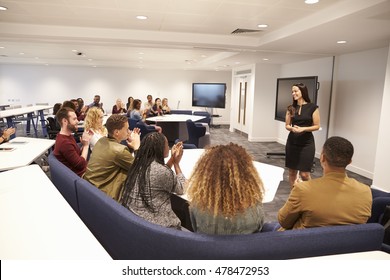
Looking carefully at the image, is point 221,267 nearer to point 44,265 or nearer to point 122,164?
point 44,265

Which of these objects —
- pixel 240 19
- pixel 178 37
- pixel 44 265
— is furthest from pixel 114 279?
pixel 178 37

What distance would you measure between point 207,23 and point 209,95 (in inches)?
302

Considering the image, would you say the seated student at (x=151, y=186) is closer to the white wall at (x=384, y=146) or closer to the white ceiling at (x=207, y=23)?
the white ceiling at (x=207, y=23)

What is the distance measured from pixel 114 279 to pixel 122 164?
1.34 m

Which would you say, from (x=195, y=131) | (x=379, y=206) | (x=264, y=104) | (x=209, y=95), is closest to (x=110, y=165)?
(x=379, y=206)

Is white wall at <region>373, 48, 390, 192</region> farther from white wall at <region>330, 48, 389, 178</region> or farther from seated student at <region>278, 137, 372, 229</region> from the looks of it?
seated student at <region>278, 137, 372, 229</region>

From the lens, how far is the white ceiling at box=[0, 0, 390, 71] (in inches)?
140

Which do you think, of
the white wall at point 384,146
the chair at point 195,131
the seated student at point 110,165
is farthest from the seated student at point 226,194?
the chair at point 195,131

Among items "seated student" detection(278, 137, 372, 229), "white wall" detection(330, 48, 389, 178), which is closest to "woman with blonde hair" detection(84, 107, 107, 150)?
"seated student" detection(278, 137, 372, 229)

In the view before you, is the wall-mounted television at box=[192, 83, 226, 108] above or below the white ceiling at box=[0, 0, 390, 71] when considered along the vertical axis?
below

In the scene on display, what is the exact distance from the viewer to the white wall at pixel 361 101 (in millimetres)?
5402

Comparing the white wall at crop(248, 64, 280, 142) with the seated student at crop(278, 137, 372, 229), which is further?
the white wall at crop(248, 64, 280, 142)

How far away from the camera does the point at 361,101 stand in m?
5.80

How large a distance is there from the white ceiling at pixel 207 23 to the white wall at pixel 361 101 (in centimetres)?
30
